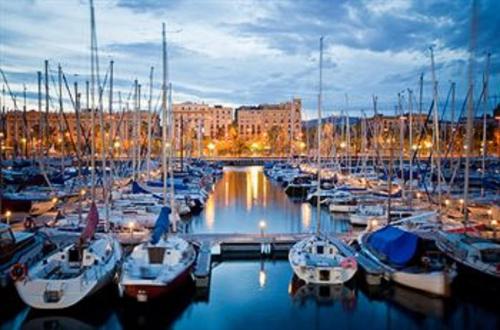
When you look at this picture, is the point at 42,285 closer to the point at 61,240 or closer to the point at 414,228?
the point at 61,240

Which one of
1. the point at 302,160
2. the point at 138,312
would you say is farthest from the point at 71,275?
the point at 302,160

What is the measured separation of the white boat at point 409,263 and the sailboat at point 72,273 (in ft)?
38.4

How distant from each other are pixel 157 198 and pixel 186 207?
12.9 feet

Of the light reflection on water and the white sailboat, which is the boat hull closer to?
the white sailboat

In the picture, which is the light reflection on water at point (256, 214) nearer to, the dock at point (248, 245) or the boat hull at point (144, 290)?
the dock at point (248, 245)

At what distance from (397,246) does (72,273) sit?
13533 mm

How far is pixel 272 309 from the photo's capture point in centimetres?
2088

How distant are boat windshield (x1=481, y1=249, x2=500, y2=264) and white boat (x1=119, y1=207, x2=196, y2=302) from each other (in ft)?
40.3

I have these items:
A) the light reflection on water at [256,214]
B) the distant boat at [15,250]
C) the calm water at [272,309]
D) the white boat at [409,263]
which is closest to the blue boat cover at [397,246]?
the white boat at [409,263]

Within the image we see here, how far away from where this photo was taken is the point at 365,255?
24.9 meters

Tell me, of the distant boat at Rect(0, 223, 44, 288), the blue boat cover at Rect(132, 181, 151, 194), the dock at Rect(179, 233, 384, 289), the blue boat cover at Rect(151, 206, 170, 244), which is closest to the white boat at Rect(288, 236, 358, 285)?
the dock at Rect(179, 233, 384, 289)

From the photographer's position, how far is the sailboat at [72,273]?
1814 cm

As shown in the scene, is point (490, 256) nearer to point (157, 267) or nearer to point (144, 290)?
point (157, 267)

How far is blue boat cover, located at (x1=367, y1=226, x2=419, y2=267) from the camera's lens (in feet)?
72.5
